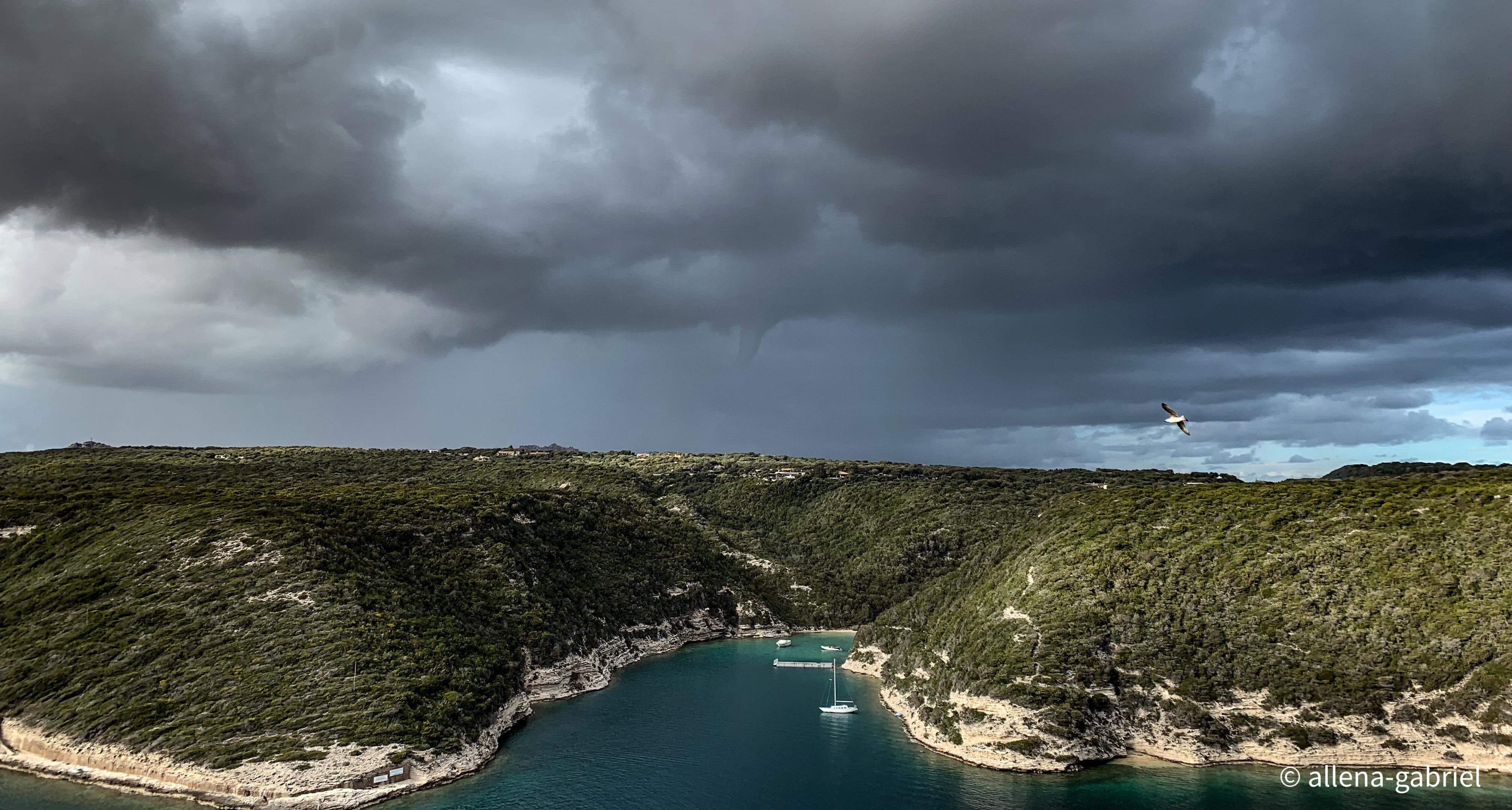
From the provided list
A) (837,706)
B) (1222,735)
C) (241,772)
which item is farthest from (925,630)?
(241,772)

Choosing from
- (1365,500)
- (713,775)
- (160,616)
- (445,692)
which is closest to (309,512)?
(160,616)

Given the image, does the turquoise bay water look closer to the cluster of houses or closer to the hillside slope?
the cluster of houses

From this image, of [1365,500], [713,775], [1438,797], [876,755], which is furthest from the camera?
[1365,500]

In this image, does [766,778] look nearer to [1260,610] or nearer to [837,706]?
[837,706]

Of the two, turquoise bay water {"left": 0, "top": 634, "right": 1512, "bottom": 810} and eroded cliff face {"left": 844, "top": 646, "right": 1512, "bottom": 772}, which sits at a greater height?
eroded cliff face {"left": 844, "top": 646, "right": 1512, "bottom": 772}

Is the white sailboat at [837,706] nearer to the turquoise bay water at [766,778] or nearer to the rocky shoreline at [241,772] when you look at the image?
the turquoise bay water at [766,778]

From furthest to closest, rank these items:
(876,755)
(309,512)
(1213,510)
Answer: (309,512) → (1213,510) → (876,755)

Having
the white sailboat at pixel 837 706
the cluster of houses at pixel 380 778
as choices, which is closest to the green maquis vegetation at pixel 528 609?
the cluster of houses at pixel 380 778

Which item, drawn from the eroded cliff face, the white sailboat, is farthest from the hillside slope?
the white sailboat

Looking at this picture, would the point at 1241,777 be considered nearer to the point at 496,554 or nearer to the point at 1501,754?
the point at 1501,754
